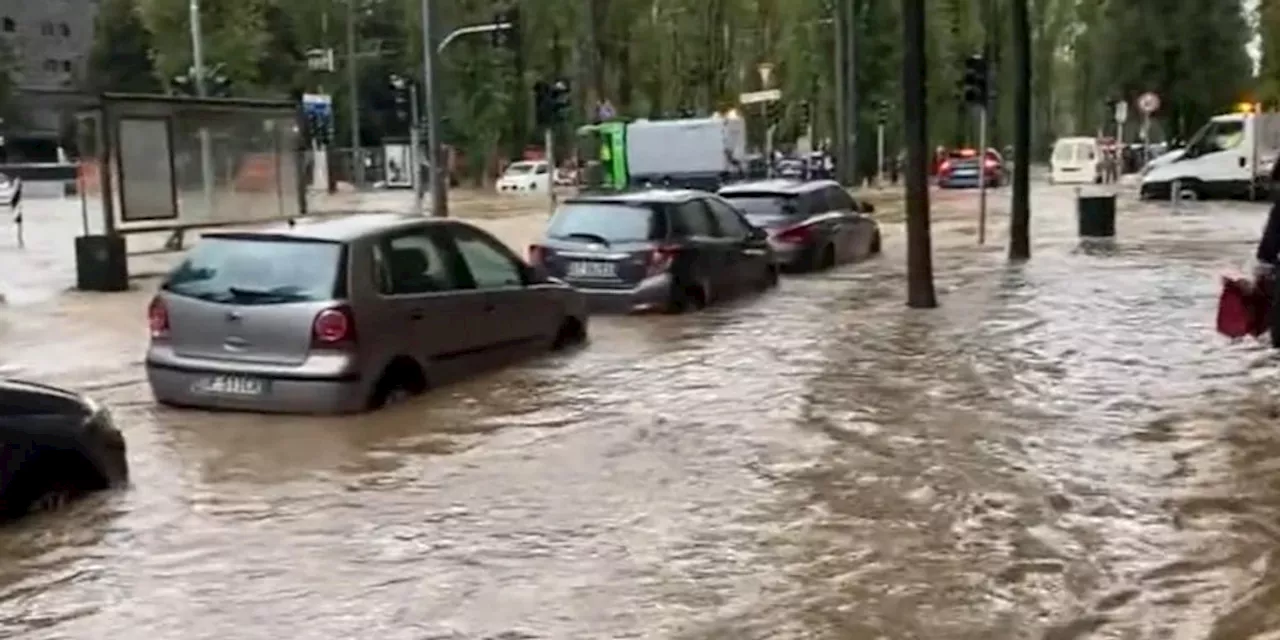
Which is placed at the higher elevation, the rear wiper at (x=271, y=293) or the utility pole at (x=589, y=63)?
the utility pole at (x=589, y=63)

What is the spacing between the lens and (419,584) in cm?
782

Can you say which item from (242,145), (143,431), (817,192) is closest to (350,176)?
(242,145)

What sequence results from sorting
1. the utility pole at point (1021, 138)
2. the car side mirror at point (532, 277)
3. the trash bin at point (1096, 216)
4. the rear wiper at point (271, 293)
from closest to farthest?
the rear wiper at point (271, 293)
the car side mirror at point (532, 277)
the utility pole at point (1021, 138)
the trash bin at point (1096, 216)

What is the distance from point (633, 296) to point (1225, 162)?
30.4 meters

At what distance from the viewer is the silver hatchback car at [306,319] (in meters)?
12.1

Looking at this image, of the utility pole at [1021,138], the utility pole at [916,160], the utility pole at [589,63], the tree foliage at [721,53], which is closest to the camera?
the utility pole at [916,160]

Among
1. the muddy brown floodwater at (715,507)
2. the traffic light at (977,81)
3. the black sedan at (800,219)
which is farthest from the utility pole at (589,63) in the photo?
the muddy brown floodwater at (715,507)

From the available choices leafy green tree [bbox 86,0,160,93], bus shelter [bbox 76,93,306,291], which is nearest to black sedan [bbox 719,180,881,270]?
bus shelter [bbox 76,93,306,291]

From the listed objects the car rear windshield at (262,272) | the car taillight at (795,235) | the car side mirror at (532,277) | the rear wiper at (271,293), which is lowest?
the car taillight at (795,235)

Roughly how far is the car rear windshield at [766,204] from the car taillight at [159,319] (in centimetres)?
1374

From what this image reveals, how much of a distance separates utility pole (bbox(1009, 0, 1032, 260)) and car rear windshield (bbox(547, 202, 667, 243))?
903cm

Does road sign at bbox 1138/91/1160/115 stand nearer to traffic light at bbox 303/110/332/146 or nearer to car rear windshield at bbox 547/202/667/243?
traffic light at bbox 303/110/332/146

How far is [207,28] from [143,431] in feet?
209

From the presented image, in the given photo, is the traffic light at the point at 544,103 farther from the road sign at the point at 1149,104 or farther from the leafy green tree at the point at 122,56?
the leafy green tree at the point at 122,56
